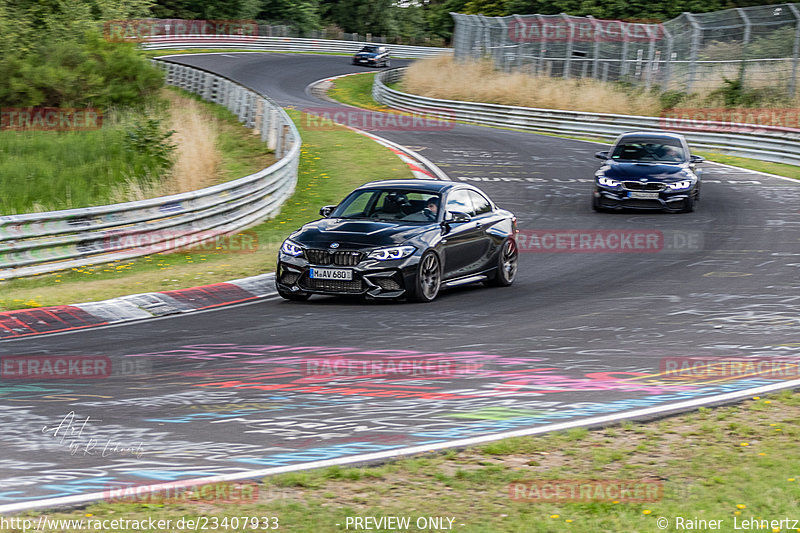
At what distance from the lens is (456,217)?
43.3 ft

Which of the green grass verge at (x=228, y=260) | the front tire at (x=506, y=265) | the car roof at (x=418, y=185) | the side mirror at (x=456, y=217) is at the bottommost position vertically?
the green grass verge at (x=228, y=260)

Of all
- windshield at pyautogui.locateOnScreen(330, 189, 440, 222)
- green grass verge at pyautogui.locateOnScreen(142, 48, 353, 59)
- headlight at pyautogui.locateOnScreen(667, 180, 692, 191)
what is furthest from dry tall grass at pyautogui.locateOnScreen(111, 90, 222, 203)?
green grass verge at pyautogui.locateOnScreen(142, 48, 353, 59)

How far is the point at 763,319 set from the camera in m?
11.2

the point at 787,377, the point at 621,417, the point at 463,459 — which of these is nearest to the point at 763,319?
the point at 787,377

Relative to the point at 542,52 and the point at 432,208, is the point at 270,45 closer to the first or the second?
the point at 542,52

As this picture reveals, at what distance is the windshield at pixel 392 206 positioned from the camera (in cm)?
1299

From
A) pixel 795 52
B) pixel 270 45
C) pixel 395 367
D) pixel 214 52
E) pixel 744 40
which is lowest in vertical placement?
pixel 214 52

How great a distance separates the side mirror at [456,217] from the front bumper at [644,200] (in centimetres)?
819

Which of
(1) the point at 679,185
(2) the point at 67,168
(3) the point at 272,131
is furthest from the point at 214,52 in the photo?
(1) the point at 679,185

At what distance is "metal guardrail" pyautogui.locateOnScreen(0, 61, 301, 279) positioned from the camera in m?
14.4

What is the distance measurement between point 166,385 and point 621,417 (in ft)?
11.6

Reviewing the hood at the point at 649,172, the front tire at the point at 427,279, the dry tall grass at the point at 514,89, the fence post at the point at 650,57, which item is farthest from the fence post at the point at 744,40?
the front tire at the point at 427,279

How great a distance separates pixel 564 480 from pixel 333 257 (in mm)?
6775

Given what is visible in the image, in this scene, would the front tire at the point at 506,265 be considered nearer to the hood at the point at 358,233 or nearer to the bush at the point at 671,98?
the hood at the point at 358,233
